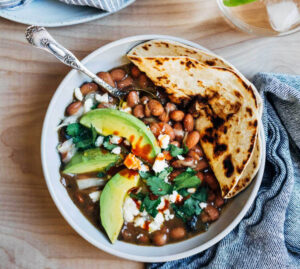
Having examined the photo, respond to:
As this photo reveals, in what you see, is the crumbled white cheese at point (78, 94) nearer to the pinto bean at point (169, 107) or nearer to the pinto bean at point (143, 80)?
the pinto bean at point (143, 80)

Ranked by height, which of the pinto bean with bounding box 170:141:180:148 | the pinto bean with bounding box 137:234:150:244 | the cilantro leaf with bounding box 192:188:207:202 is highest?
the pinto bean with bounding box 170:141:180:148

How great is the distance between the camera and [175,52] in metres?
2.12

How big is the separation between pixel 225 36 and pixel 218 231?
113cm

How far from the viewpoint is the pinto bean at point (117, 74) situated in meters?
2.23

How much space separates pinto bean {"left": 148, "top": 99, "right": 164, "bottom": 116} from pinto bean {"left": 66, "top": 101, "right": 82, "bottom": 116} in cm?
40

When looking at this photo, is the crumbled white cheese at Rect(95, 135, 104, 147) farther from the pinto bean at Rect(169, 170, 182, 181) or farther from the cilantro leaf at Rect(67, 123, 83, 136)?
the pinto bean at Rect(169, 170, 182, 181)

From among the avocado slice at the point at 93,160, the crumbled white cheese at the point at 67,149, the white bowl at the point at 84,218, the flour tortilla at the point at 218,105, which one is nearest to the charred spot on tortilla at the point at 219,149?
the flour tortilla at the point at 218,105

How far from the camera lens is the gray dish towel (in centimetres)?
218

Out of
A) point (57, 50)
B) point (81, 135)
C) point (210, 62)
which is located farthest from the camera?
point (81, 135)

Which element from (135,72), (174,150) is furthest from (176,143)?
(135,72)

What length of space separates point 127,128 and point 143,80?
339 millimetres

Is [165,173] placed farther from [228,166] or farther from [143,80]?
[143,80]

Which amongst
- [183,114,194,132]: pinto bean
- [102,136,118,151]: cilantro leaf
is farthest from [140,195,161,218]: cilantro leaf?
[183,114,194,132]: pinto bean

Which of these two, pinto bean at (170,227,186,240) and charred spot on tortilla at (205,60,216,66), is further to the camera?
pinto bean at (170,227,186,240)
